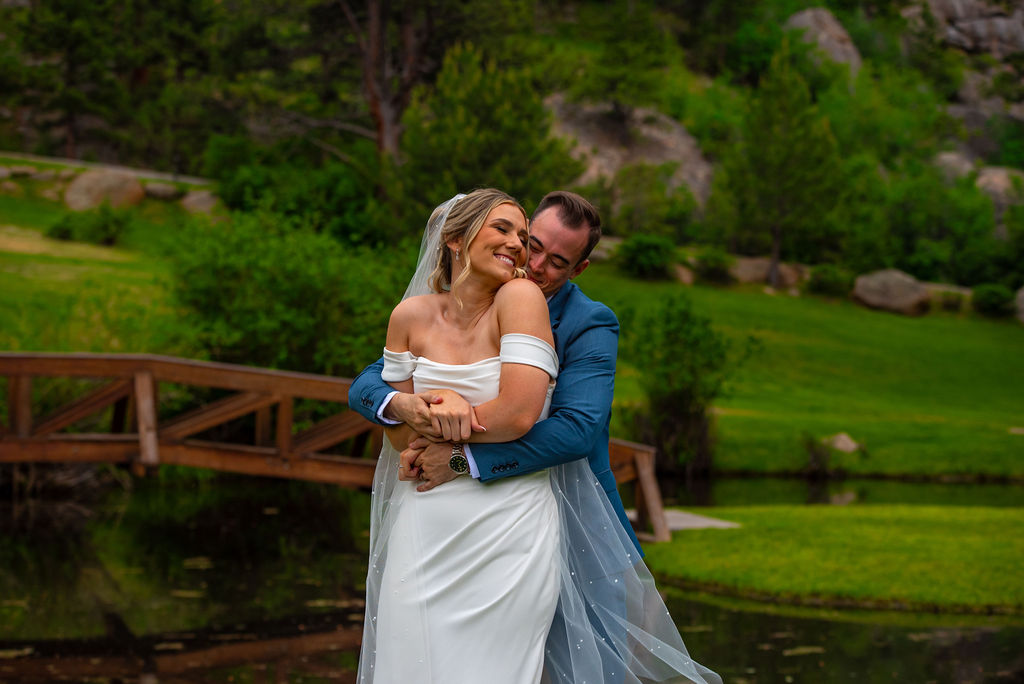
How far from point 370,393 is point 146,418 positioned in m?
8.00

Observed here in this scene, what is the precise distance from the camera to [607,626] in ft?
11.7

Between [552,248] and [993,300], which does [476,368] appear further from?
[993,300]

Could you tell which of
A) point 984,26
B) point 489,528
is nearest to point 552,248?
point 489,528

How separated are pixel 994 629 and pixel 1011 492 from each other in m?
10.9

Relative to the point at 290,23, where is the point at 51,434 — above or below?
above

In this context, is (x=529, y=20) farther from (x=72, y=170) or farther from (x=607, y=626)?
(x=607, y=626)

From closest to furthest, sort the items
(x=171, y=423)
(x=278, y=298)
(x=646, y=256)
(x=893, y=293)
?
1. (x=171, y=423)
2. (x=278, y=298)
3. (x=646, y=256)
4. (x=893, y=293)

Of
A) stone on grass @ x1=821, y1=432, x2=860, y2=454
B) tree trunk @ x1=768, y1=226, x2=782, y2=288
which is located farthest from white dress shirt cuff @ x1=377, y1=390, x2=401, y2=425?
tree trunk @ x1=768, y1=226, x2=782, y2=288

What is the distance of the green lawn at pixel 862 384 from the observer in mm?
20938

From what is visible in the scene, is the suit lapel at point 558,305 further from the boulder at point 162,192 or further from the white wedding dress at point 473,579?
the boulder at point 162,192

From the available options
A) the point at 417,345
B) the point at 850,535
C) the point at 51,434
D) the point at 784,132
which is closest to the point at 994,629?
the point at 850,535

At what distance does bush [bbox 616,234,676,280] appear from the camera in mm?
36500

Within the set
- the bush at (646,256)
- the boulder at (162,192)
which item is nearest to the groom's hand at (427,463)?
the bush at (646,256)

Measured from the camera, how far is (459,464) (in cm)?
330
